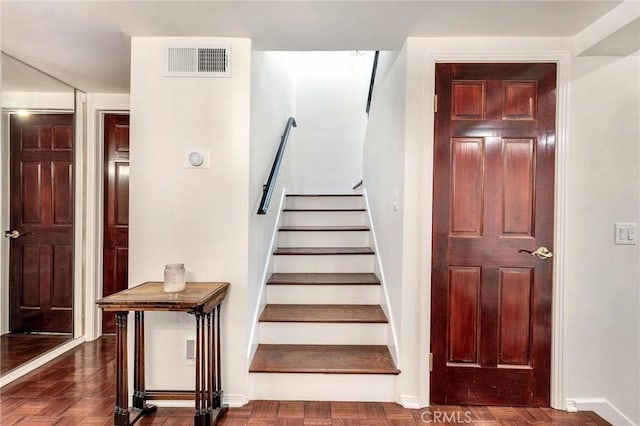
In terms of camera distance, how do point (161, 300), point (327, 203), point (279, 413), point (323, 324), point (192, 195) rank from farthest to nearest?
point (327, 203)
point (323, 324)
point (192, 195)
point (279, 413)
point (161, 300)

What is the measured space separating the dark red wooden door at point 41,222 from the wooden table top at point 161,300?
1.65 metres

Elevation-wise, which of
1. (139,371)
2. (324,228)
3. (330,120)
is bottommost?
(139,371)

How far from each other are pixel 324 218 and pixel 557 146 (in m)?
2.11

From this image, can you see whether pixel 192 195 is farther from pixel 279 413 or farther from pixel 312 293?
pixel 279 413

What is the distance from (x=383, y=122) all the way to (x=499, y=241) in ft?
4.35

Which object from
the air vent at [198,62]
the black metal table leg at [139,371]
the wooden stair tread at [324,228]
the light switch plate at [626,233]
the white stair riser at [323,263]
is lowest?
the black metal table leg at [139,371]

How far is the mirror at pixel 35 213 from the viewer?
2.60 meters

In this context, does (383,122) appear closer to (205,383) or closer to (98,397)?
(205,383)

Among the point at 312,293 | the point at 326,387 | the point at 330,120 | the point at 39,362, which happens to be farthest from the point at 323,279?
the point at 330,120

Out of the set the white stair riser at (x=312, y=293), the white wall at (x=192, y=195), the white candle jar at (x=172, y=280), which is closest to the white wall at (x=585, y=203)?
the white stair riser at (x=312, y=293)

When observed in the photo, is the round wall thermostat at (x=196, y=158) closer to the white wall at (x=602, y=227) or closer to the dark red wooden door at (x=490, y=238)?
the dark red wooden door at (x=490, y=238)

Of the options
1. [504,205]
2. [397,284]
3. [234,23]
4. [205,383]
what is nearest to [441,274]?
[397,284]

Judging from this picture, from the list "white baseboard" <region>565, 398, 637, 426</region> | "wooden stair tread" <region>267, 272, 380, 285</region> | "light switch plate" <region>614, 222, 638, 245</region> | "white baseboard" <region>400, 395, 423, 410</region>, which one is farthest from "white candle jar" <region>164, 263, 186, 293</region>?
"light switch plate" <region>614, 222, 638, 245</region>

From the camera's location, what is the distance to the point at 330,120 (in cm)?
463
